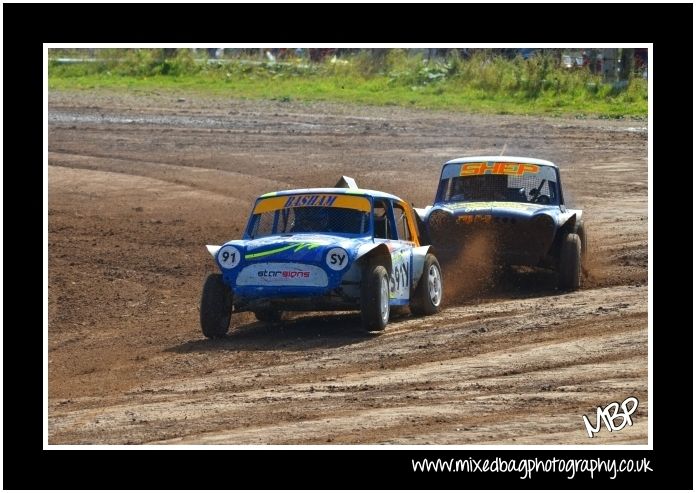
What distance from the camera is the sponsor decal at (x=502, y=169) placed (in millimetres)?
16891

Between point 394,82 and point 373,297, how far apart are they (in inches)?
988

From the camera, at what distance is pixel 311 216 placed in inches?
550

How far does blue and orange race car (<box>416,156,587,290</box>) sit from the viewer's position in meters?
15.8

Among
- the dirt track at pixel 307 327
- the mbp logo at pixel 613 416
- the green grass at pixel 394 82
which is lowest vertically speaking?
the mbp logo at pixel 613 416

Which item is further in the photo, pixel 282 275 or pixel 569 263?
Answer: pixel 569 263

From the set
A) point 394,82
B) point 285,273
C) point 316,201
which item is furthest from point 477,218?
point 394,82

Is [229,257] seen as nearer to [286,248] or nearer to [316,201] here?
[286,248]

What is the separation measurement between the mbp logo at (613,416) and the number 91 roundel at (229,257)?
4.28m

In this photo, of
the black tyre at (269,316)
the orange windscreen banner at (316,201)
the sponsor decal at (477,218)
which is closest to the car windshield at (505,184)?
the sponsor decal at (477,218)

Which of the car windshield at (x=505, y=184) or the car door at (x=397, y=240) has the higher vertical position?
the car windshield at (x=505, y=184)

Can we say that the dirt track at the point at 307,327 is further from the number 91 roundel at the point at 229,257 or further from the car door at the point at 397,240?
the number 91 roundel at the point at 229,257

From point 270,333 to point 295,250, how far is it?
116 centimetres

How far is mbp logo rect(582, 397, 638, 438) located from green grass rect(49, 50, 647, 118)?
74.1 ft

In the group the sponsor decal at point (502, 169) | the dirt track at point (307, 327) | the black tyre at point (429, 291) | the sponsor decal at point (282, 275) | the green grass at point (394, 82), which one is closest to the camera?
the dirt track at point (307, 327)
